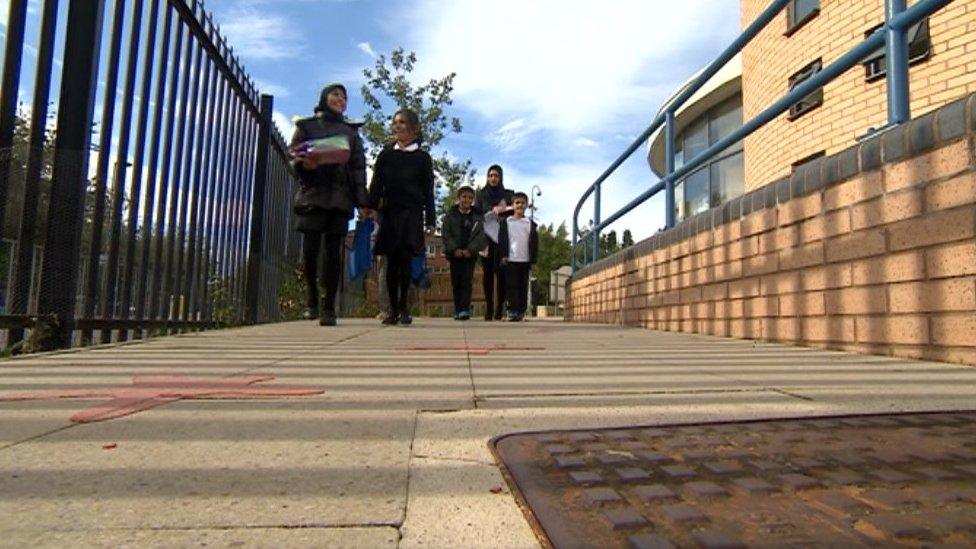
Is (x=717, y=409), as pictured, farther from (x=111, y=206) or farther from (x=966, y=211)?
(x=111, y=206)

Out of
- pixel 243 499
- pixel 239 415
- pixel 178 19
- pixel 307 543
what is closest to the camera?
pixel 307 543

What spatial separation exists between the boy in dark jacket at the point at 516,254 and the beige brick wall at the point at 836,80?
11.0 ft

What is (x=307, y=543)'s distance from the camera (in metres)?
1.06

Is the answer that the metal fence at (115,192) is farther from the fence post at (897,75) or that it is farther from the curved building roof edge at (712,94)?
the curved building roof edge at (712,94)

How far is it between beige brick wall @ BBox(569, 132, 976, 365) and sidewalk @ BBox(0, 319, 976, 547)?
20 cm

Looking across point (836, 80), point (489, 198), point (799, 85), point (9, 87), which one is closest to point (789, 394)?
point (799, 85)

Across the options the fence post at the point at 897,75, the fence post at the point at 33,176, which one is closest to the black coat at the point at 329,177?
the fence post at the point at 33,176

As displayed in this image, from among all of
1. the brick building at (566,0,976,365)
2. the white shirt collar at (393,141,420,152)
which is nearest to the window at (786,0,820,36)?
the brick building at (566,0,976,365)

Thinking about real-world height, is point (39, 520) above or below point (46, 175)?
below

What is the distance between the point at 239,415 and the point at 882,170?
2924 millimetres

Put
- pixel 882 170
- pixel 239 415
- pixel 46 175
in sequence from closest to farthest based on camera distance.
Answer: pixel 239 415, pixel 882 170, pixel 46 175

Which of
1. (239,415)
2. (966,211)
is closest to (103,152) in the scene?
(239,415)

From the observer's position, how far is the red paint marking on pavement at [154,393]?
2.00 m

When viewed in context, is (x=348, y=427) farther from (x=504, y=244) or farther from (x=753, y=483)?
(x=504, y=244)
